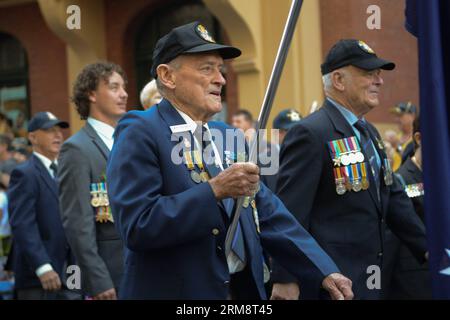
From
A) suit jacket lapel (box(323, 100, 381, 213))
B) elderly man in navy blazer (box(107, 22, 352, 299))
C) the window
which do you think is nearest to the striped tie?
elderly man in navy blazer (box(107, 22, 352, 299))

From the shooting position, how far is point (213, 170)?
3.67m

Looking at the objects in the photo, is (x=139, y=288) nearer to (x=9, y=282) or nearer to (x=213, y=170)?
(x=213, y=170)

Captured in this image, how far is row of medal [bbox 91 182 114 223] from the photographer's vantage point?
211 inches

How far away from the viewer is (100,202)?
5363 millimetres

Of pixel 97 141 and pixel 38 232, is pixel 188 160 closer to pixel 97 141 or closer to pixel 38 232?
pixel 97 141

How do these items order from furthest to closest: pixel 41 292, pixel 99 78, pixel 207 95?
pixel 41 292 → pixel 99 78 → pixel 207 95

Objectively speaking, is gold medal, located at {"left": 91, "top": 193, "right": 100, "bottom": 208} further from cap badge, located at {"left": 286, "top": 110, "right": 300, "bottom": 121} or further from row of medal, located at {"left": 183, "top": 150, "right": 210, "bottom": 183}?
cap badge, located at {"left": 286, "top": 110, "right": 300, "bottom": 121}

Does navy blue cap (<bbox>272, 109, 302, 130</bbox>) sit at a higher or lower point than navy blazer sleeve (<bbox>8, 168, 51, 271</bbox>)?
higher

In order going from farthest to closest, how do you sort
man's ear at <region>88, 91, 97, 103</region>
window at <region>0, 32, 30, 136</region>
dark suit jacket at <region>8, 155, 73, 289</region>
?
1. window at <region>0, 32, 30, 136</region>
2. dark suit jacket at <region>8, 155, 73, 289</region>
3. man's ear at <region>88, 91, 97, 103</region>

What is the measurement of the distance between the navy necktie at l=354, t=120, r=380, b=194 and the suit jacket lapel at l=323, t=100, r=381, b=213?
0.05 m

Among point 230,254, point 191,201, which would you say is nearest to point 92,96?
point 230,254

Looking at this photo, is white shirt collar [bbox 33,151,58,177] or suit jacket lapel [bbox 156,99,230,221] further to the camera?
white shirt collar [bbox 33,151,58,177]

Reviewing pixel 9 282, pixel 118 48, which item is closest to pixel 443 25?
pixel 9 282

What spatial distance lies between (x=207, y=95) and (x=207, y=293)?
0.84 meters
